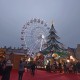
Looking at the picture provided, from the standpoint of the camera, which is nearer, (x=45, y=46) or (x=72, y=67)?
(x=72, y=67)

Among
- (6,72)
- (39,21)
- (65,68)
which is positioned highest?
(39,21)

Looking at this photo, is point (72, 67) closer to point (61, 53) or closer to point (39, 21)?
point (61, 53)

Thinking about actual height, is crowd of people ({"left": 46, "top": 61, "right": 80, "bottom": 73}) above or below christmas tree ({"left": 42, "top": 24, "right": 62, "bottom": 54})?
below

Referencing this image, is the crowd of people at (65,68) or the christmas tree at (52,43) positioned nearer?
the crowd of people at (65,68)

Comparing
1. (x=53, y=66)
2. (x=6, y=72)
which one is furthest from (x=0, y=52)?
(x=6, y=72)

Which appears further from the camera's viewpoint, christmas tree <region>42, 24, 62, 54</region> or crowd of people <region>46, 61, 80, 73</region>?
christmas tree <region>42, 24, 62, 54</region>

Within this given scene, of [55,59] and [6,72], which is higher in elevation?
[55,59]

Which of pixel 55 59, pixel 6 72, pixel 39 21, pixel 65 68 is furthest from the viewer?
pixel 39 21

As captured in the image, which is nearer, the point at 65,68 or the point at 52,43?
the point at 65,68

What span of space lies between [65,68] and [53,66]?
2754 millimetres

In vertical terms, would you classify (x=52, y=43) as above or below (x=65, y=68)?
above

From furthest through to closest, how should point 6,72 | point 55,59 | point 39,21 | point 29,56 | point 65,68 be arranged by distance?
point 29,56 < point 39,21 < point 55,59 < point 65,68 < point 6,72

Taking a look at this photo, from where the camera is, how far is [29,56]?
54250mm

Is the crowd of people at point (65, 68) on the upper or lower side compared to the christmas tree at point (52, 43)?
lower
